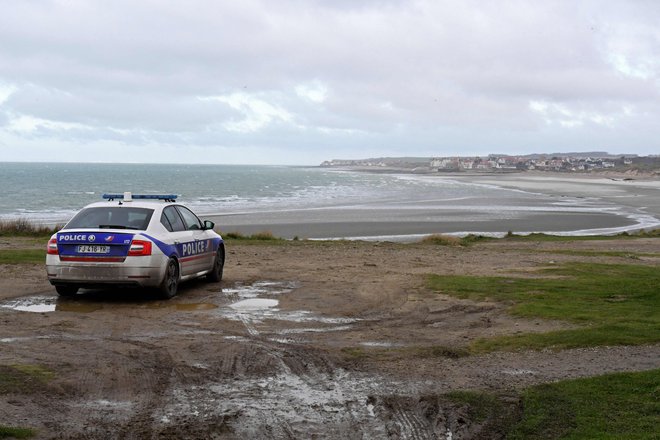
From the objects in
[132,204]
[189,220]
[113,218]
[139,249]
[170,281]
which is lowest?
[170,281]

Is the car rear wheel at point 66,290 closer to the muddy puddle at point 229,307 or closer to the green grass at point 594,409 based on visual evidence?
the muddy puddle at point 229,307

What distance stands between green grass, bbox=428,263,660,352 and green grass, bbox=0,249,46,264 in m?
8.77

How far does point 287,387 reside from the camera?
7.35 m

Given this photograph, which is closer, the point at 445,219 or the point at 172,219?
the point at 172,219

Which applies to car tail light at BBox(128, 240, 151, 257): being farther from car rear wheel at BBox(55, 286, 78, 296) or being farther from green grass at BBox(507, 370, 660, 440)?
green grass at BBox(507, 370, 660, 440)

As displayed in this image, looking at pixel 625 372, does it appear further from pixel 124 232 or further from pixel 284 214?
pixel 284 214

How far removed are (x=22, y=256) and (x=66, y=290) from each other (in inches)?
238

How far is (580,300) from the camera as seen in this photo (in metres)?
12.3

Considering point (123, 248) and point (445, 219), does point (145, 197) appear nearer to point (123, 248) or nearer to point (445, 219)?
point (123, 248)

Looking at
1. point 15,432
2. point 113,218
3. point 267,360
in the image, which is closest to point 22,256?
point 113,218

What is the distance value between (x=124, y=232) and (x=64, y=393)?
5.17 meters

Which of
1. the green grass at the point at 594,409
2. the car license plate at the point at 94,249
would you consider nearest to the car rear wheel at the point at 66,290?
the car license plate at the point at 94,249

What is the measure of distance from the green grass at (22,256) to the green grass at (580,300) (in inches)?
345

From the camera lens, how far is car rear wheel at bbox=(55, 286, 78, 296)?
12474 mm
